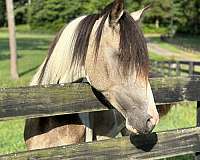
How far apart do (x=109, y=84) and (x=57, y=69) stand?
59 cm

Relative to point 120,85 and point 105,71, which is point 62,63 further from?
point 120,85

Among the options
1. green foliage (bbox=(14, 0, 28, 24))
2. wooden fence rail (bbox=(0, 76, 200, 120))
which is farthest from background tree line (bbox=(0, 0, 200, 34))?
wooden fence rail (bbox=(0, 76, 200, 120))

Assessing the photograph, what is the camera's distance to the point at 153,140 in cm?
368

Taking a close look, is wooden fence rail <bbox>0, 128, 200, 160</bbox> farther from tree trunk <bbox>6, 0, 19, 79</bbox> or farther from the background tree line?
the background tree line

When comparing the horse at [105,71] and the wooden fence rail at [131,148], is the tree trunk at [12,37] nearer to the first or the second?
the wooden fence rail at [131,148]

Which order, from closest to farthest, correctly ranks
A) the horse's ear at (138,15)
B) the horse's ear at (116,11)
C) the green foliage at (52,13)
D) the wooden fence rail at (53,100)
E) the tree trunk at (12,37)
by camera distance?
the horse's ear at (116,11)
the wooden fence rail at (53,100)
the horse's ear at (138,15)
the tree trunk at (12,37)
the green foliage at (52,13)

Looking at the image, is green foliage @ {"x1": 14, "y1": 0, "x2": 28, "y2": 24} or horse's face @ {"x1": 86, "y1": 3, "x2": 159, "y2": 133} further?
green foliage @ {"x1": 14, "y1": 0, "x2": 28, "y2": 24}

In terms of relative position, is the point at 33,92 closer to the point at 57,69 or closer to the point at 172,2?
the point at 57,69

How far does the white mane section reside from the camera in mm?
3404

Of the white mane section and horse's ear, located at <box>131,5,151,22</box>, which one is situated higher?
horse's ear, located at <box>131,5,151,22</box>

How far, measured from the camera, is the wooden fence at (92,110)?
3.09 m

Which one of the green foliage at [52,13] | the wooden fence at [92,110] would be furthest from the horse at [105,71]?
the green foliage at [52,13]

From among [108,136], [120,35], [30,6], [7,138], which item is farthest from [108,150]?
[30,6]

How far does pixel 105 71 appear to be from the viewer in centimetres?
304
